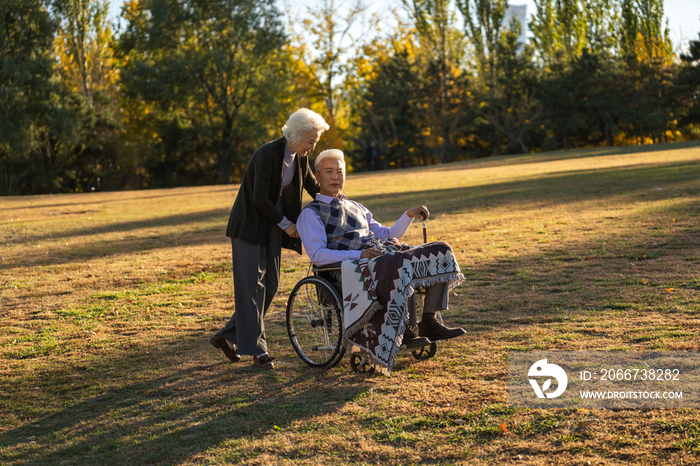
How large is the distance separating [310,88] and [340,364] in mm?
41284

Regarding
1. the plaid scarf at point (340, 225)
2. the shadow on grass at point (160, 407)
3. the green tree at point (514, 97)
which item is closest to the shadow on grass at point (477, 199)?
the shadow on grass at point (160, 407)

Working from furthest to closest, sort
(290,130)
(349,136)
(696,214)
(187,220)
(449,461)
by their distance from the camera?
(349,136), (187,220), (696,214), (290,130), (449,461)

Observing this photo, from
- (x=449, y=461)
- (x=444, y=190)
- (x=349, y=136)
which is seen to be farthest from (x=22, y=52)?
(x=449, y=461)

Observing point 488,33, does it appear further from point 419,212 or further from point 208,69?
point 419,212

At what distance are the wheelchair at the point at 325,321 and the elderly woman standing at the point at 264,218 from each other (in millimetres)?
227

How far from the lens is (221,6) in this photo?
35281 millimetres

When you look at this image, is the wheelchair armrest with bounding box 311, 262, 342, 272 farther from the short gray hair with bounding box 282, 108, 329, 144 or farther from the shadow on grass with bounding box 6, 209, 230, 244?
the shadow on grass with bounding box 6, 209, 230, 244

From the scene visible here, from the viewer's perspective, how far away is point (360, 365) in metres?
4.23

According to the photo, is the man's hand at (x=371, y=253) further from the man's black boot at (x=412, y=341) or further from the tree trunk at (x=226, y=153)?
the tree trunk at (x=226, y=153)

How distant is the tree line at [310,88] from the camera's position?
33.3 metres

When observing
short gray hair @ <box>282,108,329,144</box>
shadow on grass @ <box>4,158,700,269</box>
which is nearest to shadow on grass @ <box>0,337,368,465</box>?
short gray hair @ <box>282,108,329,144</box>

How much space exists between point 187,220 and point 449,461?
41.2ft

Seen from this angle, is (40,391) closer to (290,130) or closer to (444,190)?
(290,130)

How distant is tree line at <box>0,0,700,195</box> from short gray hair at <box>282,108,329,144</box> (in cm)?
2556
